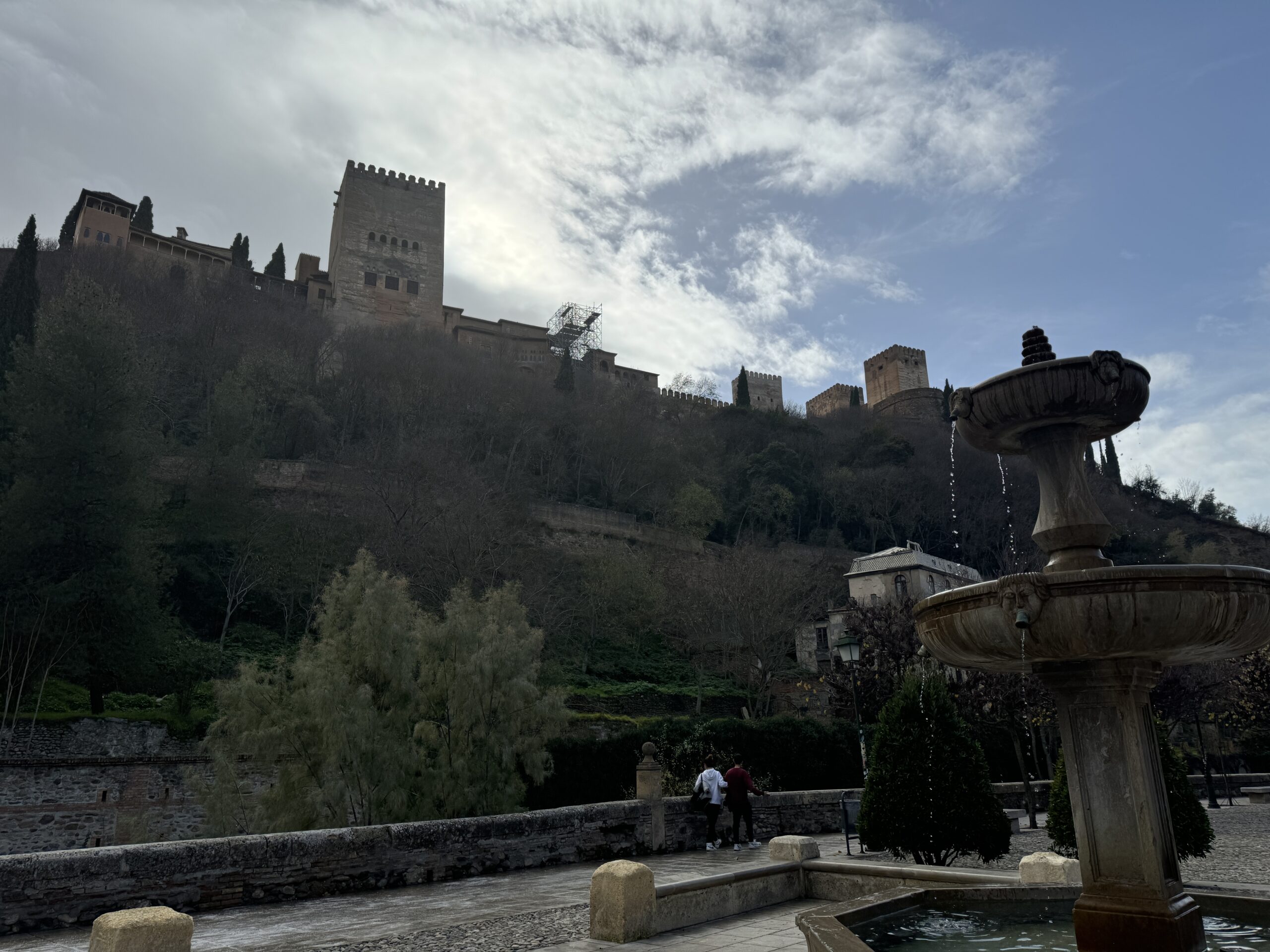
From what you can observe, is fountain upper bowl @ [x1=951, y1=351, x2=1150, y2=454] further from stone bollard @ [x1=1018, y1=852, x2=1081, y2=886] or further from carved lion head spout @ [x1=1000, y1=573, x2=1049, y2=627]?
stone bollard @ [x1=1018, y1=852, x2=1081, y2=886]

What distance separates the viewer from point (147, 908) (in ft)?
16.9

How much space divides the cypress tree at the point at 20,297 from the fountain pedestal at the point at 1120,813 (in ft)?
114

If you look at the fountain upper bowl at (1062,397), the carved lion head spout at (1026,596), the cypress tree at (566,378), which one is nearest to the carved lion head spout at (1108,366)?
the fountain upper bowl at (1062,397)

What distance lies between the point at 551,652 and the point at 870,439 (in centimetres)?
3379

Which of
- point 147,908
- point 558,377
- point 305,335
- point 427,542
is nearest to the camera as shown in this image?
point 147,908

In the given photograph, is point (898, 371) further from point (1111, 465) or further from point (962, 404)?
point (962, 404)

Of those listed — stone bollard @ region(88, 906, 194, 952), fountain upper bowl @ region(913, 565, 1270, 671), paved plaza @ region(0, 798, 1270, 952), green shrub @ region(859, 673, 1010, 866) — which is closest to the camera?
fountain upper bowl @ region(913, 565, 1270, 671)

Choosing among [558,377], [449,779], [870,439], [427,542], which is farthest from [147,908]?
[870,439]

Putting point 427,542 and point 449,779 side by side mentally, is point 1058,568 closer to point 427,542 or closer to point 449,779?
point 449,779

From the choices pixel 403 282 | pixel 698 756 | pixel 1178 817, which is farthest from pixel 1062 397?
pixel 403 282

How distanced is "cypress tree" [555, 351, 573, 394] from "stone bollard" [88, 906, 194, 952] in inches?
1913

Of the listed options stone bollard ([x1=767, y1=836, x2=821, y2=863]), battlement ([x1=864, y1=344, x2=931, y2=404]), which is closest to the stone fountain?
stone bollard ([x1=767, y1=836, x2=821, y2=863])

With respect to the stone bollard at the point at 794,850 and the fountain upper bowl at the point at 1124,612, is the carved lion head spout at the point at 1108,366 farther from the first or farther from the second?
the stone bollard at the point at 794,850

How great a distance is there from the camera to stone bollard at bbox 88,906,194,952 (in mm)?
4855
